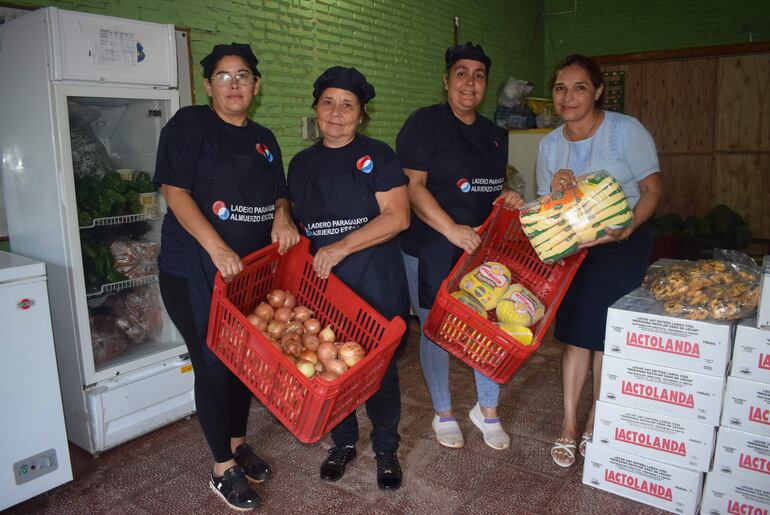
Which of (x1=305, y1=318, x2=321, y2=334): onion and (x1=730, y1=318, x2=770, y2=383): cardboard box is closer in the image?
(x1=730, y1=318, x2=770, y2=383): cardboard box

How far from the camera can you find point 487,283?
235 cm

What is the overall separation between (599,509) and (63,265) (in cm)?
249

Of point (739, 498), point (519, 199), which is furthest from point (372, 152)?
point (739, 498)

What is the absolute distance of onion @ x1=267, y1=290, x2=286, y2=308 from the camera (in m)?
2.29

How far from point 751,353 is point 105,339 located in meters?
2.84

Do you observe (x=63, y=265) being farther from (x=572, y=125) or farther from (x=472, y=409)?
(x=572, y=125)

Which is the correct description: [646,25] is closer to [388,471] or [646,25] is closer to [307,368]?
[388,471]

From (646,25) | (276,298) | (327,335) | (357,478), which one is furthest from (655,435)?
(646,25)

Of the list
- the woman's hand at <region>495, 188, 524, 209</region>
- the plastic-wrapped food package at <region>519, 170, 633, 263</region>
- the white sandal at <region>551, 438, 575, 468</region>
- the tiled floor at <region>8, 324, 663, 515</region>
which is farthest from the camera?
the white sandal at <region>551, 438, 575, 468</region>

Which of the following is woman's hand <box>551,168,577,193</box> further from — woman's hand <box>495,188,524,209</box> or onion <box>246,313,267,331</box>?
onion <box>246,313,267,331</box>

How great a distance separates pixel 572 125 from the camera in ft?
8.45

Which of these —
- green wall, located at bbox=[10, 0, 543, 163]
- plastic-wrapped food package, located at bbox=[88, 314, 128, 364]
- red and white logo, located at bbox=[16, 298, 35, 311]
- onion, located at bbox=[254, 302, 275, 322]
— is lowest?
plastic-wrapped food package, located at bbox=[88, 314, 128, 364]

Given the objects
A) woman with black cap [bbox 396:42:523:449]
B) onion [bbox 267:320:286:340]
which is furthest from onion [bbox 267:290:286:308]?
woman with black cap [bbox 396:42:523:449]

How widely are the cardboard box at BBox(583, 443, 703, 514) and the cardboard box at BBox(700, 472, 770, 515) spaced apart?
4 cm
